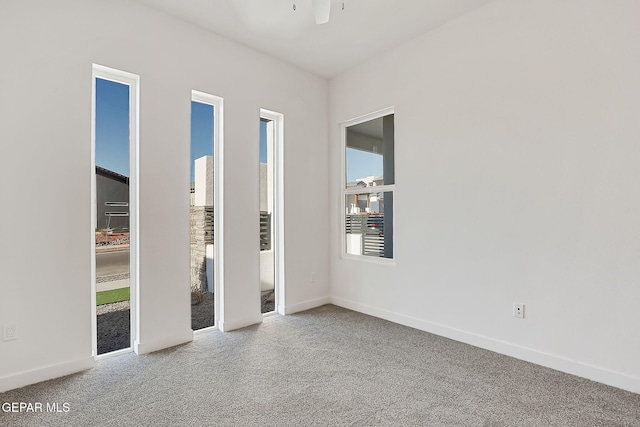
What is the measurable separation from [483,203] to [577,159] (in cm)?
71

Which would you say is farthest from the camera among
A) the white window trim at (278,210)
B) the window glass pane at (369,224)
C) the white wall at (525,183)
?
the white window trim at (278,210)

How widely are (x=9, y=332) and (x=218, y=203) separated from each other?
177cm

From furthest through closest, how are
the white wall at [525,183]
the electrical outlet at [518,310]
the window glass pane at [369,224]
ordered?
the window glass pane at [369,224] < the electrical outlet at [518,310] < the white wall at [525,183]

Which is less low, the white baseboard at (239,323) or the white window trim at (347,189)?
the white window trim at (347,189)

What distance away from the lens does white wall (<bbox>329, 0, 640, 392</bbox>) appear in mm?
2178

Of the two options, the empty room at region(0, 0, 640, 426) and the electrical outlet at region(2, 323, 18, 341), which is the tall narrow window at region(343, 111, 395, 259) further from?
the electrical outlet at region(2, 323, 18, 341)

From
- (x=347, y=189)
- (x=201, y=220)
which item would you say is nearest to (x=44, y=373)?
(x=201, y=220)

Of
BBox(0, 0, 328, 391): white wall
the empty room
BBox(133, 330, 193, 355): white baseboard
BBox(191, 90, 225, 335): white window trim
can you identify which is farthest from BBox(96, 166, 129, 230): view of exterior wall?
BBox(133, 330, 193, 355): white baseboard

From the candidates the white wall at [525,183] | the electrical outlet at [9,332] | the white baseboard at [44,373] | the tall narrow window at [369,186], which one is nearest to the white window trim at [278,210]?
the tall narrow window at [369,186]

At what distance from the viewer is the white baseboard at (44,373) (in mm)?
2137

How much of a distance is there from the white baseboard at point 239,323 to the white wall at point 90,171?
0.01 meters

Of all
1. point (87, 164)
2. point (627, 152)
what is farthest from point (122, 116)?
point (627, 152)

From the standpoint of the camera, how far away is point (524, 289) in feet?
8.46

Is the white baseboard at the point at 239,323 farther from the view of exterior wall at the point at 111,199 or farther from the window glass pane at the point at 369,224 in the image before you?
the window glass pane at the point at 369,224
